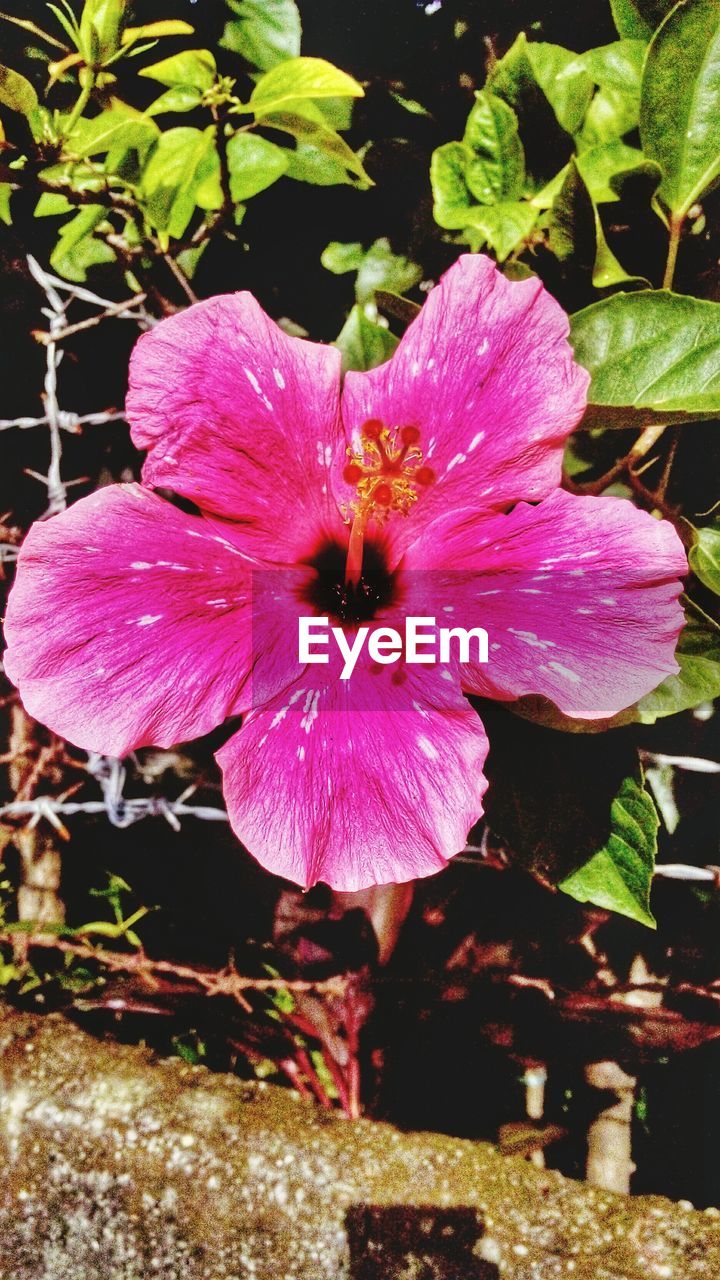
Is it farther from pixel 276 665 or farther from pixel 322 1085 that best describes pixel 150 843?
pixel 276 665

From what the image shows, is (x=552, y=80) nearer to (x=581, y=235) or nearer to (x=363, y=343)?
(x=581, y=235)

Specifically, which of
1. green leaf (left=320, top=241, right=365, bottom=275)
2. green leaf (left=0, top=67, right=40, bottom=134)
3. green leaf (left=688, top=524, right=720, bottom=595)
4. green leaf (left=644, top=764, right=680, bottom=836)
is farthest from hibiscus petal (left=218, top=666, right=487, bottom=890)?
green leaf (left=0, top=67, right=40, bottom=134)

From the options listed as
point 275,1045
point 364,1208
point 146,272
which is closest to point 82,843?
point 275,1045

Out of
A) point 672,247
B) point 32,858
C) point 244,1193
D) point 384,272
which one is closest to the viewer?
point 672,247

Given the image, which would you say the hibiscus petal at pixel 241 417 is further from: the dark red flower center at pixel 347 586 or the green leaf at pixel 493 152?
the green leaf at pixel 493 152

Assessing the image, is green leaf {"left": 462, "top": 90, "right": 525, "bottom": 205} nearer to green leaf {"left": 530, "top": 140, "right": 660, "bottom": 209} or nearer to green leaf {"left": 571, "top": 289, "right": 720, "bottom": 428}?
green leaf {"left": 530, "top": 140, "right": 660, "bottom": 209}

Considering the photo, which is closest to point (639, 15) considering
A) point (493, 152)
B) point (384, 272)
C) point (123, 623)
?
point (493, 152)
